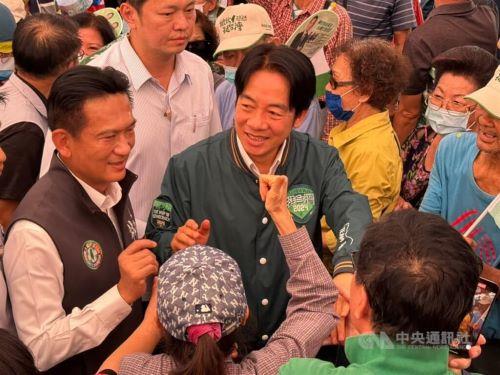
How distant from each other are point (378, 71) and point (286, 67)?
1.02 meters

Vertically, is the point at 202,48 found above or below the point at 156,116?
below

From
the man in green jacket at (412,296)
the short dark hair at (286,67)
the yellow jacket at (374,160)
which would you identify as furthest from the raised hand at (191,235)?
the yellow jacket at (374,160)

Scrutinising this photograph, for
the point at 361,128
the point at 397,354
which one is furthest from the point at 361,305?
the point at 361,128

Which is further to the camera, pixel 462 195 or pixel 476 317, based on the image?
pixel 462 195

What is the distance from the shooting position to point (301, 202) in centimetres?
232

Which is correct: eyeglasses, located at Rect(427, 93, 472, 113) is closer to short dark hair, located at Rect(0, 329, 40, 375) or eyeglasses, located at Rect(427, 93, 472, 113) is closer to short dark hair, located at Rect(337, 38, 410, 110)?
short dark hair, located at Rect(337, 38, 410, 110)

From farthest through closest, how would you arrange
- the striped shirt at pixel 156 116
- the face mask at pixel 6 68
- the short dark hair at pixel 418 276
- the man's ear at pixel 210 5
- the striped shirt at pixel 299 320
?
1. the man's ear at pixel 210 5
2. the face mask at pixel 6 68
3. the striped shirt at pixel 156 116
4. the striped shirt at pixel 299 320
5. the short dark hair at pixel 418 276

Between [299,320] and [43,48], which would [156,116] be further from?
Result: [299,320]

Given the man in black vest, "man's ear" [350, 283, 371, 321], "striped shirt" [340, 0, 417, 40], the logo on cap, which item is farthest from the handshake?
"striped shirt" [340, 0, 417, 40]

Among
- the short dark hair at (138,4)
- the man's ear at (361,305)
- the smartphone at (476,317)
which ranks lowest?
the smartphone at (476,317)

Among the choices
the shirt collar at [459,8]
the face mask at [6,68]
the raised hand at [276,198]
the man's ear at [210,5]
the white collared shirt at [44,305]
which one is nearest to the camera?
the white collared shirt at [44,305]

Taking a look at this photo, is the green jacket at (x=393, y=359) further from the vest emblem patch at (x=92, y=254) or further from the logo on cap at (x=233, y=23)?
the logo on cap at (x=233, y=23)

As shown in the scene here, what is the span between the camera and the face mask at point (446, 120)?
3.25 metres

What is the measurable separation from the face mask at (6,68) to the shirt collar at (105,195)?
136 cm
